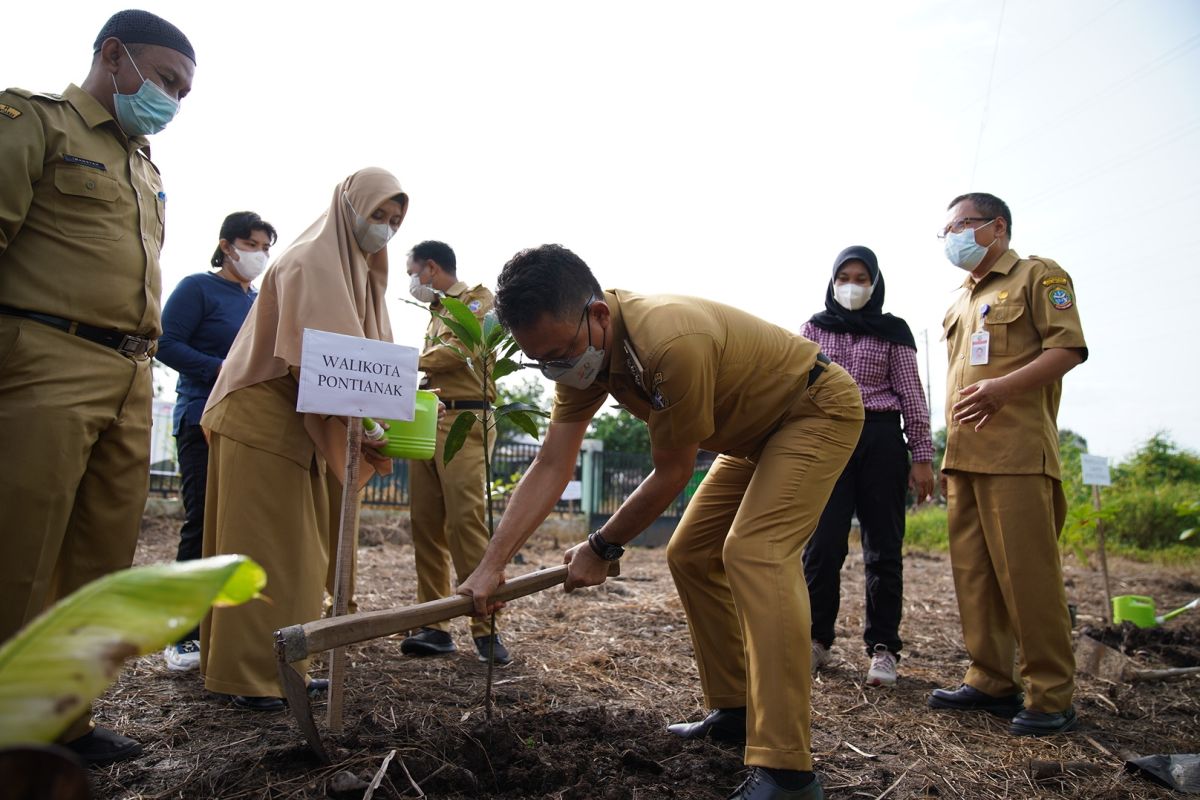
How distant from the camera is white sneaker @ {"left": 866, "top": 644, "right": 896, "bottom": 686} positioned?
3.75 m

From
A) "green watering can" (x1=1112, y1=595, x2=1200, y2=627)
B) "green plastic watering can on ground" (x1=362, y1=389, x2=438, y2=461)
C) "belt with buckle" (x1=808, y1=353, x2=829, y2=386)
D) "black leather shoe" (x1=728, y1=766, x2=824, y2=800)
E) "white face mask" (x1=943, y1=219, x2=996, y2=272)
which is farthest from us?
"green watering can" (x1=1112, y1=595, x2=1200, y2=627)

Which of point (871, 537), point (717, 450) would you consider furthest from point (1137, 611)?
point (717, 450)

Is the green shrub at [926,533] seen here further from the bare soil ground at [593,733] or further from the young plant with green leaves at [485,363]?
the young plant with green leaves at [485,363]

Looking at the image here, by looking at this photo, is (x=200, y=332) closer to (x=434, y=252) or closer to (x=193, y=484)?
(x=193, y=484)

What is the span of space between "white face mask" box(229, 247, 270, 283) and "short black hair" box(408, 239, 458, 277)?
85 centimetres

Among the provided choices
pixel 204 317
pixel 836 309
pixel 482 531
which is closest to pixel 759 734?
pixel 482 531

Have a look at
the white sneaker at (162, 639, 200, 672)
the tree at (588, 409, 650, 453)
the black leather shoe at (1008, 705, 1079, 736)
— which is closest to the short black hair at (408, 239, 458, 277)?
the white sneaker at (162, 639, 200, 672)

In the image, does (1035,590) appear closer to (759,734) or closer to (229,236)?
(759,734)

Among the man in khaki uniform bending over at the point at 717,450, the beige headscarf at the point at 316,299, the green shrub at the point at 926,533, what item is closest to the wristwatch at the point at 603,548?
the man in khaki uniform bending over at the point at 717,450

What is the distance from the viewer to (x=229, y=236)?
4.13m

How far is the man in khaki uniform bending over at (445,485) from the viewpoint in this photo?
405cm

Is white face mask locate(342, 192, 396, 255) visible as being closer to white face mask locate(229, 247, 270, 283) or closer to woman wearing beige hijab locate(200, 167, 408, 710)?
woman wearing beige hijab locate(200, 167, 408, 710)

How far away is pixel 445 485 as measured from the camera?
412 centimetres

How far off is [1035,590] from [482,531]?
2.63 metres
